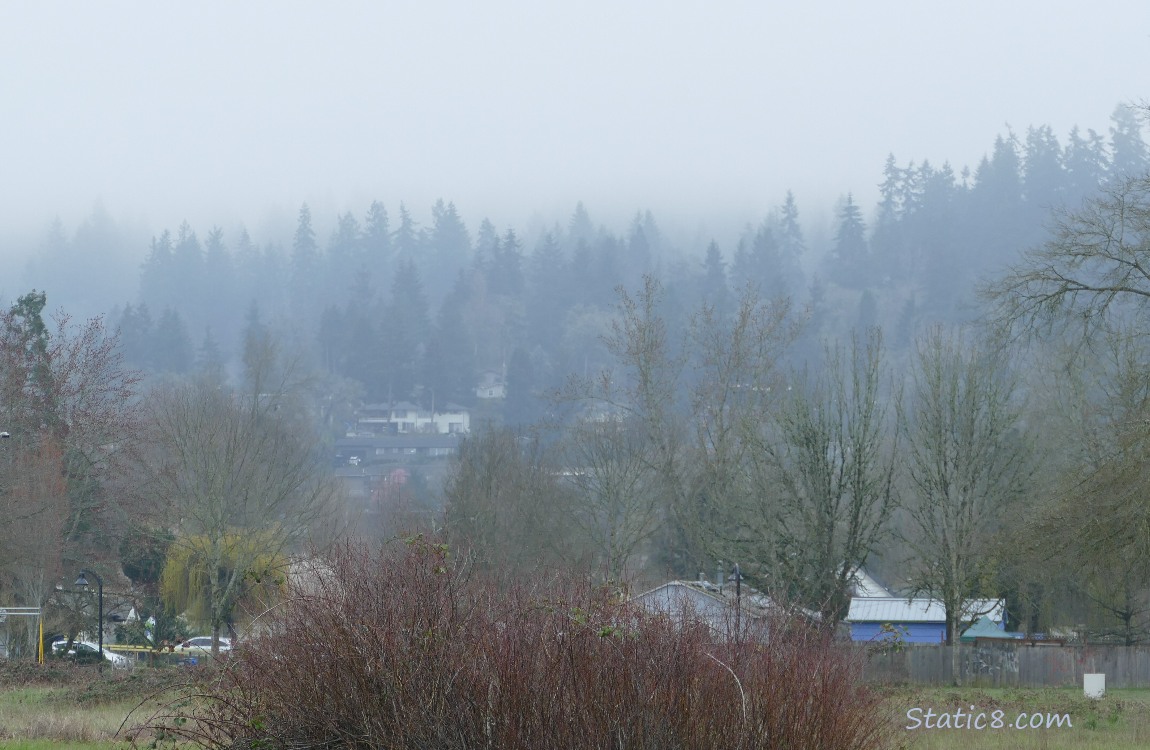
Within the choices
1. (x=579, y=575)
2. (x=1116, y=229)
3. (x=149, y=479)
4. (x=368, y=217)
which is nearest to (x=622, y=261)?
(x=368, y=217)

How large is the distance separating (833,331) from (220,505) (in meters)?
84.3

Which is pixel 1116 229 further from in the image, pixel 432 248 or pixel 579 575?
pixel 432 248

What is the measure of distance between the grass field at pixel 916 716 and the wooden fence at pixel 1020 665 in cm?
487

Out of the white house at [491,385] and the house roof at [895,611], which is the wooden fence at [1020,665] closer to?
the house roof at [895,611]

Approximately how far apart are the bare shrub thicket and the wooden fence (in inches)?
Answer: 884

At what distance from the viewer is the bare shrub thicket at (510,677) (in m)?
8.60

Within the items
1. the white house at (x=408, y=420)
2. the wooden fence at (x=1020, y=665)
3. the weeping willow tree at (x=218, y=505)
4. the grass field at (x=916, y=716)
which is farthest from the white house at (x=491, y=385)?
the grass field at (x=916, y=716)

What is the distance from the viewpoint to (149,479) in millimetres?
42656

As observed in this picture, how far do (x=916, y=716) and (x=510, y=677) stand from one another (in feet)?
37.9

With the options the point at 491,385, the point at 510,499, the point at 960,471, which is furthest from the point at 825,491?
the point at 491,385

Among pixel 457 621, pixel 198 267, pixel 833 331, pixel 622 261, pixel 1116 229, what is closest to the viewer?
pixel 457 621

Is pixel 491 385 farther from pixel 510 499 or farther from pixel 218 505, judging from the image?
pixel 218 505

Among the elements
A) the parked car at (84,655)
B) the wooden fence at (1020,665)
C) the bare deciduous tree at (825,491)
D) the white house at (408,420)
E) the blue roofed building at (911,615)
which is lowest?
the blue roofed building at (911,615)

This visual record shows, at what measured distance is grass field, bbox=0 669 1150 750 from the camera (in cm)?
1492
